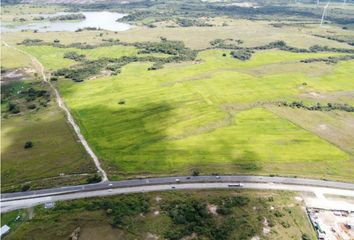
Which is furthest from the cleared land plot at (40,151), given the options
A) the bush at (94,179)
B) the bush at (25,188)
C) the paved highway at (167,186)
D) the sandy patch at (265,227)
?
the sandy patch at (265,227)

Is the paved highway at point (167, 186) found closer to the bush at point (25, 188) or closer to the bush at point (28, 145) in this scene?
the bush at point (25, 188)

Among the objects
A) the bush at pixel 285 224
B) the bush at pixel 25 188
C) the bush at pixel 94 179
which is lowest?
the bush at pixel 25 188

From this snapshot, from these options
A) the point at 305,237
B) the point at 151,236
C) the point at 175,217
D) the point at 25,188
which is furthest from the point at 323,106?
the point at 25,188

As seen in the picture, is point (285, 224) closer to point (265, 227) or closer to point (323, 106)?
point (265, 227)

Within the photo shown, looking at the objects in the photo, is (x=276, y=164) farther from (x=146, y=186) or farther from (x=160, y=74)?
(x=160, y=74)

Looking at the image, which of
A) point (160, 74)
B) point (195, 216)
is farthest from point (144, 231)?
point (160, 74)

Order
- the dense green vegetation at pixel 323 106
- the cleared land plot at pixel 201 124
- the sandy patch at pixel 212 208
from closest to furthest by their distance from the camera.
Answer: the sandy patch at pixel 212 208, the cleared land plot at pixel 201 124, the dense green vegetation at pixel 323 106
